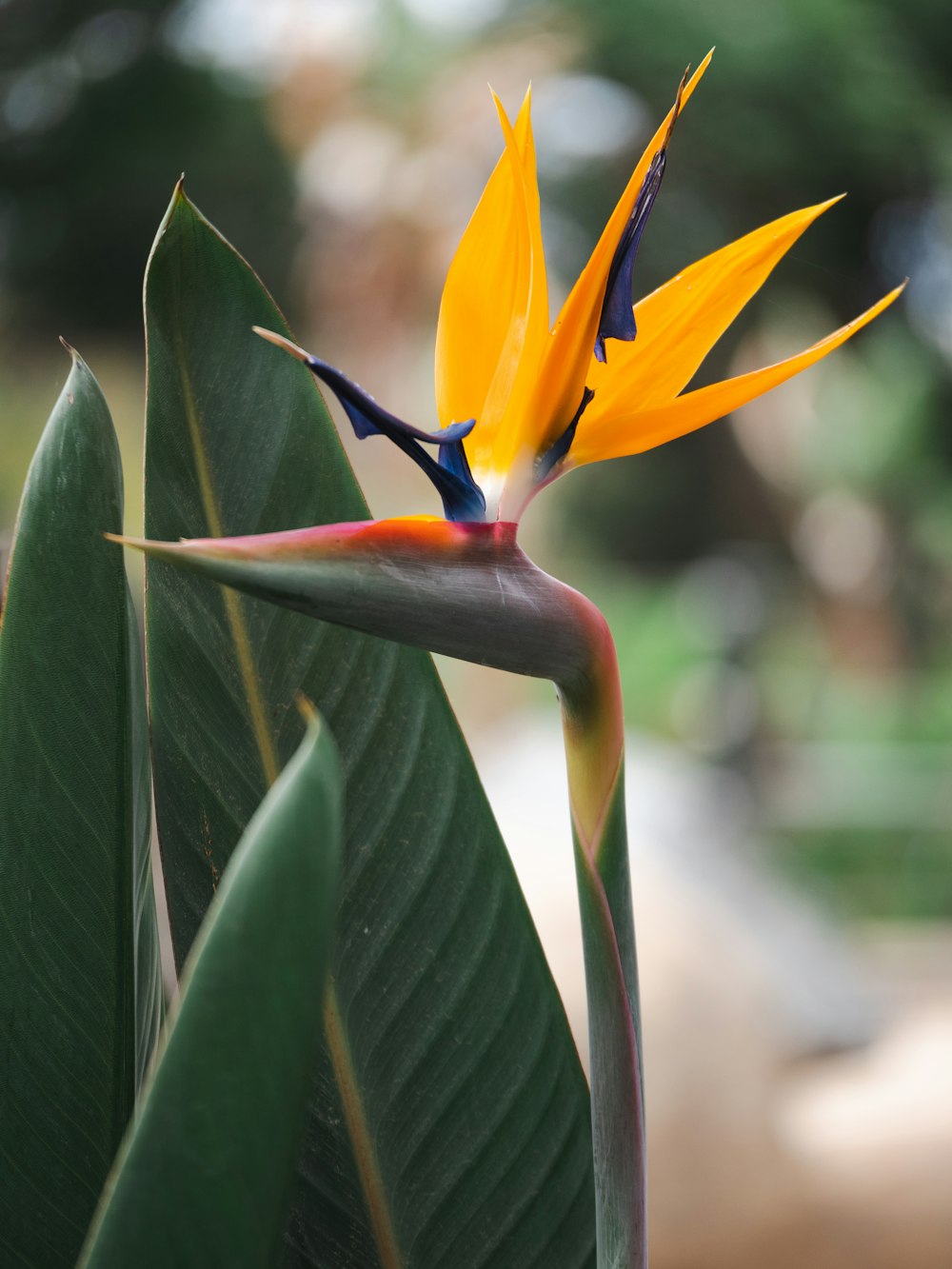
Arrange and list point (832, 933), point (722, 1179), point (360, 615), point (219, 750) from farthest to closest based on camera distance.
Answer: point (832, 933)
point (722, 1179)
point (219, 750)
point (360, 615)

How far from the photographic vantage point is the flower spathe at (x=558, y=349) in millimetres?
250

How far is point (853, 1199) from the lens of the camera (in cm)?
168

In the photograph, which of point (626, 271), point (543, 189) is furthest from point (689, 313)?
point (543, 189)

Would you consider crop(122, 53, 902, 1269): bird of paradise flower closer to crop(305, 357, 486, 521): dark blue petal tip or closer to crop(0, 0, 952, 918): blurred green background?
crop(305, 357, 486, 521): dark blue petal tip

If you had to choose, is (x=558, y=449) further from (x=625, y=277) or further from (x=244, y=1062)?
(x=244, y=1062)

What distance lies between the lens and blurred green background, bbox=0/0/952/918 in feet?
9.88

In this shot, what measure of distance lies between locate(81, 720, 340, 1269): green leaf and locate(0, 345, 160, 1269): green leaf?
0.38ft

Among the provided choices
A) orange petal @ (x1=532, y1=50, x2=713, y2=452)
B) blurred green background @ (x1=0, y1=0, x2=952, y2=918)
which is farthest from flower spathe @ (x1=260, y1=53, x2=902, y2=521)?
blurred green background @ (x1=0, y1=0, x2=952, y2=918)

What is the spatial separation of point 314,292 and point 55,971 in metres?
3.53

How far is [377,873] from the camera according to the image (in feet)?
1.03

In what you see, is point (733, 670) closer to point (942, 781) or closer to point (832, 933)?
point (832, 933)

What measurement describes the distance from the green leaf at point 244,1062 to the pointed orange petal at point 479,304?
0.12 metres

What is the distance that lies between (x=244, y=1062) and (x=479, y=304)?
0.17m

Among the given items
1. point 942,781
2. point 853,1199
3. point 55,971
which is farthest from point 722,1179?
point 942,781
